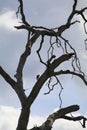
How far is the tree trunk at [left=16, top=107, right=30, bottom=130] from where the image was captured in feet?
39.7

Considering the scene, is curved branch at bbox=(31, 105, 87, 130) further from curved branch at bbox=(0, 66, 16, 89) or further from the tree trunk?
curved branch at bbox=(0, 66, 16, 89)

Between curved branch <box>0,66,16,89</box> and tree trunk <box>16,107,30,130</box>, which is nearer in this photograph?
tree trunk <box>16,107,30,130</box>

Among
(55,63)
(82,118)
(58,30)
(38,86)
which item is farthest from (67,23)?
(82,118)

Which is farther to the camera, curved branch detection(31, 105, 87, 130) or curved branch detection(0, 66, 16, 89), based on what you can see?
curved branch detection(0, 66, 16, 89)

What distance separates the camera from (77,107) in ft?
42.0

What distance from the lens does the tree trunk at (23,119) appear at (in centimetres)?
1209

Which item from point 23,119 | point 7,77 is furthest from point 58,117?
point 7,77

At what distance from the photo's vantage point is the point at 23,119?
12.2m

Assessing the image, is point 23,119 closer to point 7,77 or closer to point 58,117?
point 58,117

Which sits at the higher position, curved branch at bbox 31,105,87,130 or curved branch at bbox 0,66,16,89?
curved branch at bbox 0,66,16,89

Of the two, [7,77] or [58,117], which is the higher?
[7,77]

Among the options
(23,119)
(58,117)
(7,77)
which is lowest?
(23,119)

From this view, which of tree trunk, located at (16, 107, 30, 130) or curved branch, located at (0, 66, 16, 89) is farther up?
curved branch, located at (0, 66, 16, 89)

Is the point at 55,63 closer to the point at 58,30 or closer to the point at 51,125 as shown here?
the point at 58,30
